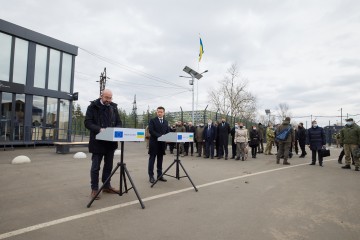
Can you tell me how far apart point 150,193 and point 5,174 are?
4584mm

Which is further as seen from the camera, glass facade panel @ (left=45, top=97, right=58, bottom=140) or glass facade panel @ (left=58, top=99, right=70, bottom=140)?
glass facade panel @ (left=58, top=99, right=70, bottom=140)

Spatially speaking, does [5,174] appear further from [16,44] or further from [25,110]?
[16,44]

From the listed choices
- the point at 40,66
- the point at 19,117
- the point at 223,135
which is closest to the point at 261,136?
the point at 223,135

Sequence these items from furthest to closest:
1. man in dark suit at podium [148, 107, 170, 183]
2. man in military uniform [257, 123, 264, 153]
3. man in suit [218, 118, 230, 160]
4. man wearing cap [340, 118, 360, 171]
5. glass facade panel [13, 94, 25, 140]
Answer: glass facade panel [13, 94, 25, 140] < man in military uniform [257, 123, 264, 153] < man in suit [218, 118, 230, 160] < man wearing cap [340, 118, 360, 171] < man in dark suit at podium [148, 107, 170, 183]

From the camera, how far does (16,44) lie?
15.9m

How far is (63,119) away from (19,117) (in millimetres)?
3062

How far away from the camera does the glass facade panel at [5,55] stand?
1535 centimetres

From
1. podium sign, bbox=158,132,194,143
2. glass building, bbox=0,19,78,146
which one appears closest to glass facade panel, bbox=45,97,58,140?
glass building, bbox=0,19,78,146

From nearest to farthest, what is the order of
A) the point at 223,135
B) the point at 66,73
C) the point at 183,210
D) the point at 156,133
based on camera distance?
the point at 183,210 → the point at 156,133 → the point at 223,135 → the point at 66,73

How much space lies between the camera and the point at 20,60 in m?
16.2

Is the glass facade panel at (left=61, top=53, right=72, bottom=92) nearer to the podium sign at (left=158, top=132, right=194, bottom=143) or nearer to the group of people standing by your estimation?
the group of people standing

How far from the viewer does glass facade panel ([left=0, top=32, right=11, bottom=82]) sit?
15.4m

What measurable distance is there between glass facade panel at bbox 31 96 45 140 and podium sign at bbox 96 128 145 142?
1430 centimetres

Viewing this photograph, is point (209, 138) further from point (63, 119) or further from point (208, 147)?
point (63, 119)
